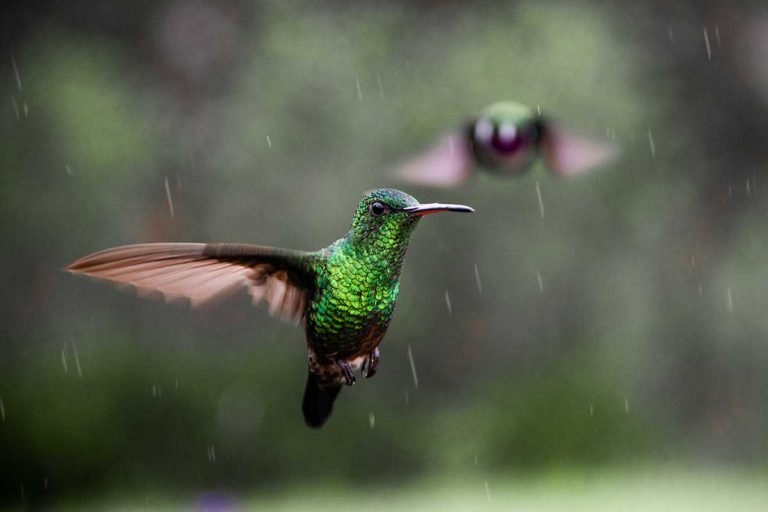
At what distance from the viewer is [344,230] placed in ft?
16.5

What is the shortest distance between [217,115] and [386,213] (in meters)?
3.88

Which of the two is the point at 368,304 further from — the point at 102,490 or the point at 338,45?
the point at 102,490

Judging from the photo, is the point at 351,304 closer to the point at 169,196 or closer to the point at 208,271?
the point at 208,271

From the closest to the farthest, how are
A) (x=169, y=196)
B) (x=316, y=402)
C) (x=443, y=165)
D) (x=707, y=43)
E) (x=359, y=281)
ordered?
(x=359, y=281) < (x=316, y=402) < (x=443, y=165) < (x=707, y=43) < (x=169, y=196)

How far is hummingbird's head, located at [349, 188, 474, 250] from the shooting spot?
1014 mm

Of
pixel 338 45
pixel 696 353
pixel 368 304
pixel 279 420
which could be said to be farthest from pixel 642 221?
pixel 368 304

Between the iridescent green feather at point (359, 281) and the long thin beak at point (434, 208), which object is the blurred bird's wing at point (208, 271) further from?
the long thin beak at point (434, 208)

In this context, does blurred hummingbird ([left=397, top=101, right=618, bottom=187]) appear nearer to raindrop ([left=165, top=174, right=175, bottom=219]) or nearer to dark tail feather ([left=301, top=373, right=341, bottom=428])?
dark tail feather ([left=301, top=373, right=341, bottom=428])

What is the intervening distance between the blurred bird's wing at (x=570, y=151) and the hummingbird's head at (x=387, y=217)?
0.67m

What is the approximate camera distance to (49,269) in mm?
5352

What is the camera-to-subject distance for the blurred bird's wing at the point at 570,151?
67.4 inches

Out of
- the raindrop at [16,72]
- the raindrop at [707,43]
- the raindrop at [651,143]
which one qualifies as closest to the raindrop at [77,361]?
the raindrop at [16,72]

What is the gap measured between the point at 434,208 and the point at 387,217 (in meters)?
0.15

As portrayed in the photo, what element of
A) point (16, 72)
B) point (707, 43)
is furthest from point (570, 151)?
point (16, 72)
